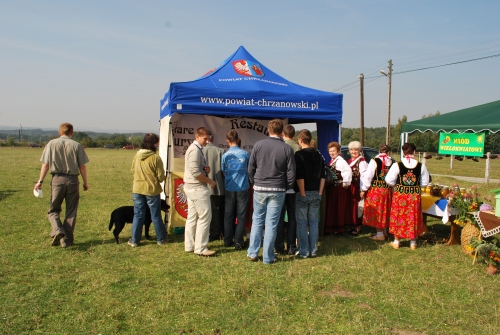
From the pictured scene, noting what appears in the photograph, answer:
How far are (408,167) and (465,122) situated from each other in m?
3.22

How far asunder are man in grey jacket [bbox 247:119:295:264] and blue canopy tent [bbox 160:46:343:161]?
128 centimetres

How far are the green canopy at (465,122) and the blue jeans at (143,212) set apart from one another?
5996 millimetres

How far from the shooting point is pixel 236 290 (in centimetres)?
391

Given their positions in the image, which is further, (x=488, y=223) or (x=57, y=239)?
(x=57, y=239)

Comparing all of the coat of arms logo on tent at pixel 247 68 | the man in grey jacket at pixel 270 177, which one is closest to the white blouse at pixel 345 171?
the man in grey jacket at pixel 270 177

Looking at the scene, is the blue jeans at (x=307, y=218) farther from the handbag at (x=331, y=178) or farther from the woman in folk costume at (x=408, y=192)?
the woman in folk costume at (x=408, y=192)

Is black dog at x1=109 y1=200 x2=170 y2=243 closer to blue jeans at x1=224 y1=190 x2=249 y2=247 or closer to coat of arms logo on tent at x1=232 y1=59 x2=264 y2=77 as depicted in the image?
blue jeans at x1=224 y1=190 x2=249 y2=247

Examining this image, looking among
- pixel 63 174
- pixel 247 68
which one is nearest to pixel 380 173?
pixel 247 68

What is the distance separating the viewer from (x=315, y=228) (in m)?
5.08

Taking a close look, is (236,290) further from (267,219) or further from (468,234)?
(468,234)

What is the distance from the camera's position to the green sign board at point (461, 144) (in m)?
7.76

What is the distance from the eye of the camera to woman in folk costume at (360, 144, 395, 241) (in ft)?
19.1

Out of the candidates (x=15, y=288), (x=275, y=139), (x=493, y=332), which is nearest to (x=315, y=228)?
A: (x=275, y=139)

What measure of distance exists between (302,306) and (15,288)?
2885 mm
